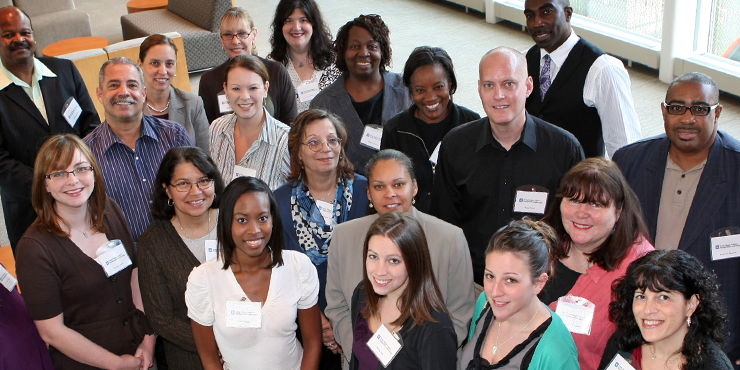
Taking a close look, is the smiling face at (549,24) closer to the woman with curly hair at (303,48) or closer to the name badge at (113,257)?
the woman with curly hair at (303,48)

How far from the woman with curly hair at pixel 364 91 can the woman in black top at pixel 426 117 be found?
333mm

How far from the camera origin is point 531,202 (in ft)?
10.5

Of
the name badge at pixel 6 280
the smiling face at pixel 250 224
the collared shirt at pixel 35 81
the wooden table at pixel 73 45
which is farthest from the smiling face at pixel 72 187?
the wooden table at pixel 73 45

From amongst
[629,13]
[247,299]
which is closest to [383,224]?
[247,299]

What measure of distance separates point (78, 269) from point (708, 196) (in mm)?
2796

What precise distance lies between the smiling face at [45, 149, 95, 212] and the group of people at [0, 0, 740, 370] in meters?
0.01

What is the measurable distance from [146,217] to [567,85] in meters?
2.45

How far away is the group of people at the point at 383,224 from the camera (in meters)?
2.52

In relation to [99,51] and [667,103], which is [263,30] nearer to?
[99,51]

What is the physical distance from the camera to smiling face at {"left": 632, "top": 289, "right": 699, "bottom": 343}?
2.24 metres

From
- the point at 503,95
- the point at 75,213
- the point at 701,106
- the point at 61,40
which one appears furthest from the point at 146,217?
the point at 61,40

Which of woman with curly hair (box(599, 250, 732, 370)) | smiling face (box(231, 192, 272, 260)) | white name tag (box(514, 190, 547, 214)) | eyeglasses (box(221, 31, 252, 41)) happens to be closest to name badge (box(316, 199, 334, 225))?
smiling face (box(231, 192, 272, 260))

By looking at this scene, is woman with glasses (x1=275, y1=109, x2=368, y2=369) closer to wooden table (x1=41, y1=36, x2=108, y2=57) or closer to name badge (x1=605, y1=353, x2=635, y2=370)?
name badge (x1=605, y1=353, x2=635, y2=370)

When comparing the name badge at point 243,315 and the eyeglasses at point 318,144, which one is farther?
the eyeglasses at point 318,144
